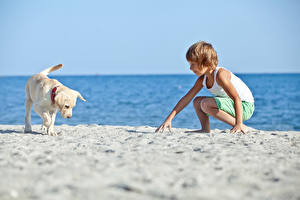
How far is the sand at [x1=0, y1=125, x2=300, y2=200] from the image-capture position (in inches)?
92.2

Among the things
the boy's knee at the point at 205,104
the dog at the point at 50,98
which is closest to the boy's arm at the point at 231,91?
the boy's knee at the point at 205,104

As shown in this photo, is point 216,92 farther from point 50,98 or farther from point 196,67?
point 50,98

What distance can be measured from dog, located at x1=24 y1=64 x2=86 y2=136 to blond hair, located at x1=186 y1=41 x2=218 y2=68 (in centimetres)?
192

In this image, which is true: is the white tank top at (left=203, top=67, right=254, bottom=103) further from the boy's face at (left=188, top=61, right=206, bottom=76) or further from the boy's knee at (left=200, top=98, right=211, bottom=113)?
the boy's face at (left=188, top=61, right=206, bottom=76)

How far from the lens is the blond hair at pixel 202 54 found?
15.5ft

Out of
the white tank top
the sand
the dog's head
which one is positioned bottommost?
the sand

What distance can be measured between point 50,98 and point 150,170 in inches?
118

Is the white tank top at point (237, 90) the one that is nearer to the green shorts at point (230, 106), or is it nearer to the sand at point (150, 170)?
the green shorts at point (230, 106)

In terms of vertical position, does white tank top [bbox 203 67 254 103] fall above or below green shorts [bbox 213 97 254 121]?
above

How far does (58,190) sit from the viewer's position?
93.0 inches

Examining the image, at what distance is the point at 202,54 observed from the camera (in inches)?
186

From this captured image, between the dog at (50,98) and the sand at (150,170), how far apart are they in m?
1.16

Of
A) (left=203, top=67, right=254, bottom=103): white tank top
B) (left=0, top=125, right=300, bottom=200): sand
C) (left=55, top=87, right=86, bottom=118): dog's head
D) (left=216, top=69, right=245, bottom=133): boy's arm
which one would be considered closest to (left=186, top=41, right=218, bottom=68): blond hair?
(left=216, top=69, right=245, bottom=133): boy's arm

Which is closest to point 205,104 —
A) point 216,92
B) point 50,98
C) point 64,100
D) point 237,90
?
point 216,92
